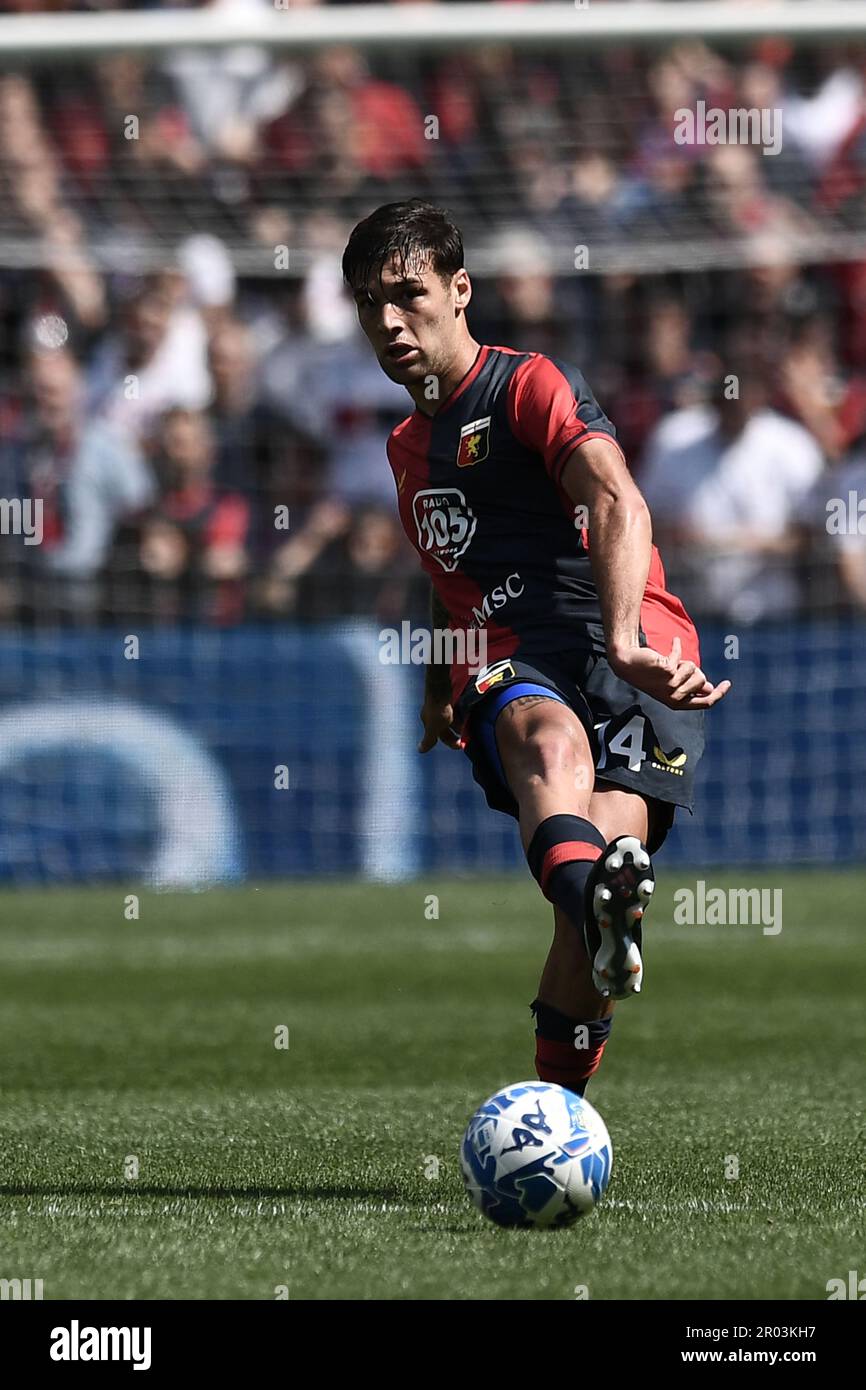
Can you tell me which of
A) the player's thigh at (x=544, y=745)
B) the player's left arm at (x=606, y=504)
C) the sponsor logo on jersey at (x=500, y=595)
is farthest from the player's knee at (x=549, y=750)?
the sponsor logo on jersey at (x=500, y=595)

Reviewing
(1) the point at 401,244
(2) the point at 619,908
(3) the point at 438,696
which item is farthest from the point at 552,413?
(2) the point at 619,908

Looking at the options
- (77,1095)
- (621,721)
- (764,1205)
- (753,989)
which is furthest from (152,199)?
(764,1205)

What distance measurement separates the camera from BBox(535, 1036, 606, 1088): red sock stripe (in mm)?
4914

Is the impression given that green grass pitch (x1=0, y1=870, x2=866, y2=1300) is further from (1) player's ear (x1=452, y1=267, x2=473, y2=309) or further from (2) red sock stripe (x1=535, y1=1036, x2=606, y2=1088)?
(1) player's ear (x1=452, y1=267, x2=473, y2=309)

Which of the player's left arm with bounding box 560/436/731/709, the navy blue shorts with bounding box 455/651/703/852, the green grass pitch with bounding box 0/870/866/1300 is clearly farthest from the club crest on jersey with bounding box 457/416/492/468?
the green grass pitch with bounding box 0/870/866/1300

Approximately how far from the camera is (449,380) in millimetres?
5043

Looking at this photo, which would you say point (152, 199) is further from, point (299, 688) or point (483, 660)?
point (483, 660)

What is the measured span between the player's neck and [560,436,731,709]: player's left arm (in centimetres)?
44

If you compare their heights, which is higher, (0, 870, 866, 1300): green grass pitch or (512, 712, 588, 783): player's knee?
(512, 712, 588, 783): player's knee

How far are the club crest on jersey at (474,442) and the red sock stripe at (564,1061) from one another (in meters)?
1.31

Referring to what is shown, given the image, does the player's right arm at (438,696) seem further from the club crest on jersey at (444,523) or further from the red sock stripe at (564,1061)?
the red sock stripe at (564,1061)

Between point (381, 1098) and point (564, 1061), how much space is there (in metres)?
1.42

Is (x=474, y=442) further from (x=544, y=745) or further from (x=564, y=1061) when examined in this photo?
(x=564, y=1061)

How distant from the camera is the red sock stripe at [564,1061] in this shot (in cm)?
491
